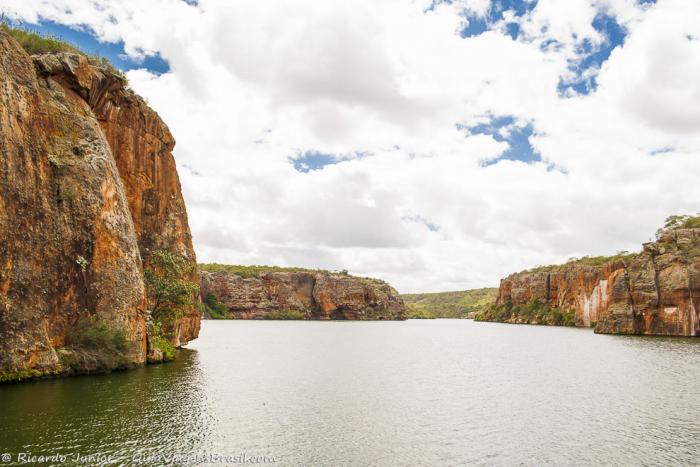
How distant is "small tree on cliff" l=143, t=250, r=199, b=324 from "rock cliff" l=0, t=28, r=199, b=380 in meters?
6.57

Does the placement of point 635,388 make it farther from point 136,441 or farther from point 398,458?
point 136,441

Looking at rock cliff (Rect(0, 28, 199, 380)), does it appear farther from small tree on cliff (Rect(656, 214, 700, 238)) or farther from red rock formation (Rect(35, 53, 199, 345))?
small tree on cliff (Rect(656, 214, 700, 238))

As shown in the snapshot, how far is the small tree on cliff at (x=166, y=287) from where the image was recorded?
46719 mm

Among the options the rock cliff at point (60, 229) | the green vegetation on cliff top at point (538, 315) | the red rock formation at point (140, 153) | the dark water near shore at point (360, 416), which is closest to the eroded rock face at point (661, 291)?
the green vegetation on cliff top at point (538, 315)

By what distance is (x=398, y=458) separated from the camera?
1964 cm

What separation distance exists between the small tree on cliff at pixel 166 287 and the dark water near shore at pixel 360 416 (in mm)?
6558

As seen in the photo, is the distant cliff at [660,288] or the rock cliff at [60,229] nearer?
the rock cliff at [60,229]

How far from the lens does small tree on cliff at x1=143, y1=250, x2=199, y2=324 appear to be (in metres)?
46.7

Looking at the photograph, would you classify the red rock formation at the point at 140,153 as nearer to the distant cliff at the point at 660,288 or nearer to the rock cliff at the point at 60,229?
the rock cliff at the point at 60,229

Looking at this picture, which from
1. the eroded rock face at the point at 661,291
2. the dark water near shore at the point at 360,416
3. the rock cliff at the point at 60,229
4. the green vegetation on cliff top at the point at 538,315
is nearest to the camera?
the dark water near shore at the point at 360,416

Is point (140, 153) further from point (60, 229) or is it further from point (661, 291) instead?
point (661, 291)

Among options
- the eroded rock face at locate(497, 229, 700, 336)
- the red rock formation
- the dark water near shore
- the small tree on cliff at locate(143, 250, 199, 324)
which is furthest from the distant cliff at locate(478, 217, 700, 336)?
the small tree on cliff at locate(143, 250, 199, 324)

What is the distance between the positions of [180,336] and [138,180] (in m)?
19.1

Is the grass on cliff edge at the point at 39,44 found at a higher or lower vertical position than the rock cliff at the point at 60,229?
higher
